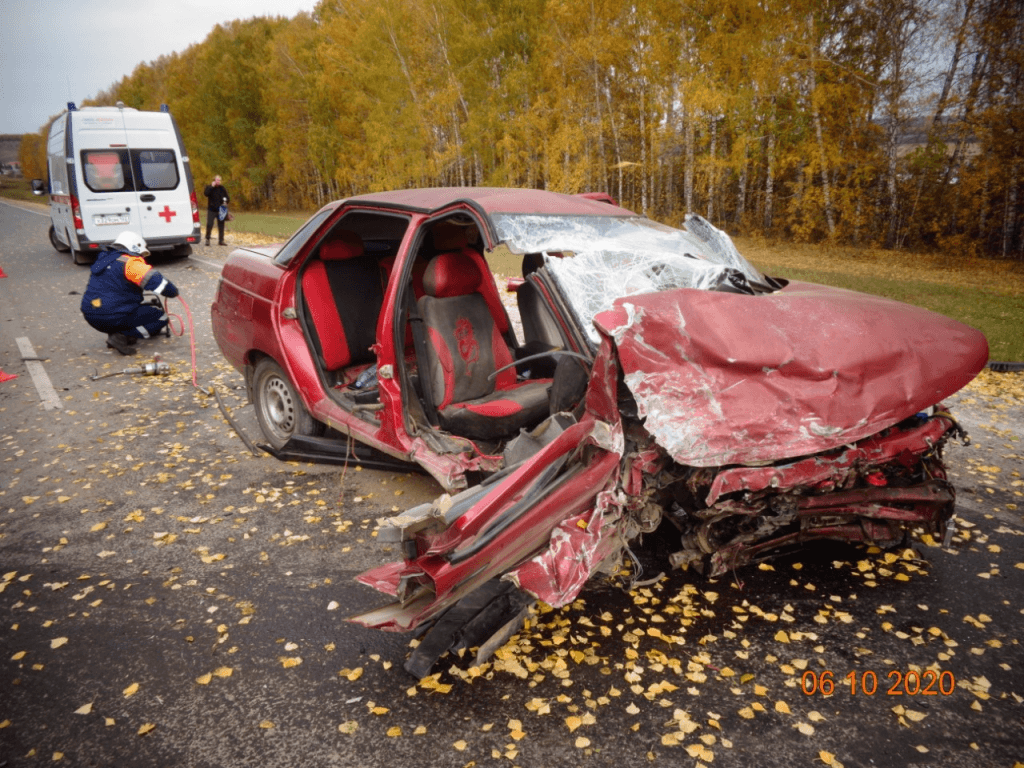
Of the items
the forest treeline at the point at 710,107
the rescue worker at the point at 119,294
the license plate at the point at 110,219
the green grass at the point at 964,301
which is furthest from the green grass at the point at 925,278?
the license plate at the point at 110,219

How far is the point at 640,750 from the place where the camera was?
8.27 ft

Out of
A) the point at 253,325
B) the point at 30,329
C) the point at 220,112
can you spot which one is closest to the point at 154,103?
the point at 220,112

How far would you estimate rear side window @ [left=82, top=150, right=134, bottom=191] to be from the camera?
13.3 meters

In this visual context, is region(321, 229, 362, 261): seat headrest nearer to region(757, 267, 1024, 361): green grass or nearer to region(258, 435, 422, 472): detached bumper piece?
region(258, 435, 422, 472): detached bumper piece

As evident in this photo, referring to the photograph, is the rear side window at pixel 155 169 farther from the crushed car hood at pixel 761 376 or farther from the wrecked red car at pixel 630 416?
the crushed car hood at pixel 761 376

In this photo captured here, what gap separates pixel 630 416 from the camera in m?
3.11

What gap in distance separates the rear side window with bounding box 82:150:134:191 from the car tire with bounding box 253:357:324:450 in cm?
1107

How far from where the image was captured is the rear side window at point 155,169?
13805 millimetres

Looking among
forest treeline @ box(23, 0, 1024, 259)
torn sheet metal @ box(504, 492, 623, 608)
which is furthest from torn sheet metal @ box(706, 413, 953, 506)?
forest treeline @ box(23, 0, 1024, 259)

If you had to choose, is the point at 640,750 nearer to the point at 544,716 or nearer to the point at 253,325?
the point at 544,716

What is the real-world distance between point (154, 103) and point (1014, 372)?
2946 inches

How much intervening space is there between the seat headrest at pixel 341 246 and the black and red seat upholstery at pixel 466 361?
94 centimetres

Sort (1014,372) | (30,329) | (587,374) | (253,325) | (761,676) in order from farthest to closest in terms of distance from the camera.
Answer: (30,329), (1014,372), (253,325), (587,374), (761,676)

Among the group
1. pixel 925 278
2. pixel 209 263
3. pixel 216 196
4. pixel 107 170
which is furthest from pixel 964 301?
pixel 216 196
